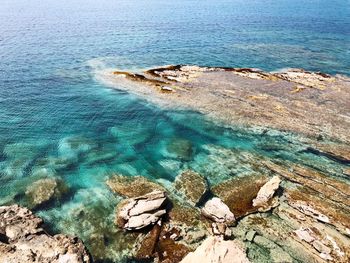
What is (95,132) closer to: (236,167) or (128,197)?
(128,197)

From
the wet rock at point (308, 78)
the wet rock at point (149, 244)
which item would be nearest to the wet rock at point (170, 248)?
the wet rock at point (149, 244)

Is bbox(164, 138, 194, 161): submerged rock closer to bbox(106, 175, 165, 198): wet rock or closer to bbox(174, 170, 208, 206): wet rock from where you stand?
bbox(174, 170, 208, 206): wet rock

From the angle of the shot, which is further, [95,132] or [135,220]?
[95,132]

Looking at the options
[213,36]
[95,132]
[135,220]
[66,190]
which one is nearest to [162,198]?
[135,220]

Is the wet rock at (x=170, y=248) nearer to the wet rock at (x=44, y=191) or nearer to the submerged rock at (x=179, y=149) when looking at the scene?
the wet rock at (x=44, y=191)

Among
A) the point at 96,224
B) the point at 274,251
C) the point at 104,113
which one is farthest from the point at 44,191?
the point at 274,251

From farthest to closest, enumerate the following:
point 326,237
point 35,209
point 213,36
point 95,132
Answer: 1. point 213,36
2. point 95,132
3. point 35,209
4. point 326,237

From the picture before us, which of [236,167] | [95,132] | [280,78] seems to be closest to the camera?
[236,167]
